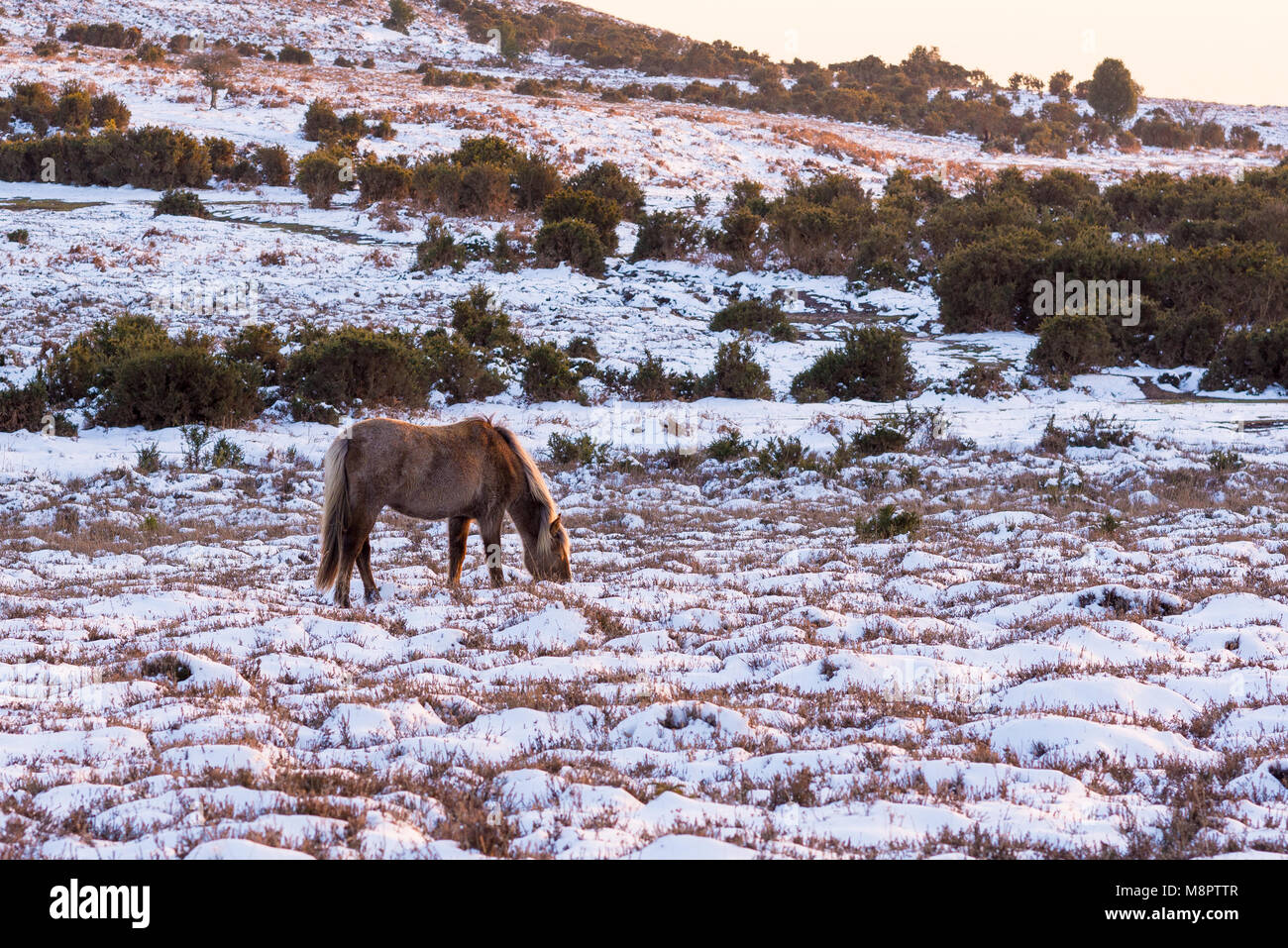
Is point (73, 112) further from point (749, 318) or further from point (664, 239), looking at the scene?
point (749, 318)

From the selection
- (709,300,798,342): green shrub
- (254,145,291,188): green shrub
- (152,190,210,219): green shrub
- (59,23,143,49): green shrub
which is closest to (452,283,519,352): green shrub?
(709,300,798,342): green shrub

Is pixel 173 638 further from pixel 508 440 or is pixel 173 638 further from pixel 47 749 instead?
pixel 508 440

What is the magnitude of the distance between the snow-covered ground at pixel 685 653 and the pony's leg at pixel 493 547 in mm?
154

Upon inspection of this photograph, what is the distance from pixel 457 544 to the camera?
31.3ft

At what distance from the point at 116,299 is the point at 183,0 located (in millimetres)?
58815

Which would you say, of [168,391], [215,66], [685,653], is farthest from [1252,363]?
[215,66]

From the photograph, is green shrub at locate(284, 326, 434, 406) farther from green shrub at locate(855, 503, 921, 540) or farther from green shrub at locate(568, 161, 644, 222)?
green shrub at locate(568, 161, 644, 222)

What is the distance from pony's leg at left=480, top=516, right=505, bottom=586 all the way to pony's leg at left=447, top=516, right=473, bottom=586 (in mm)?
185

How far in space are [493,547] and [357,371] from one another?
33.9 feet

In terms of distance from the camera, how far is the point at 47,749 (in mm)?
5008

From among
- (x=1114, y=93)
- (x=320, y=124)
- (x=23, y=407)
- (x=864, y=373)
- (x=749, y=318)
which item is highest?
(x=1114, y=93)

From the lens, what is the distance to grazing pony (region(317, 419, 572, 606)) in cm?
857

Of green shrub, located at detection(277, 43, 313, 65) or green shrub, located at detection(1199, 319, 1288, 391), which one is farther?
green shrub, located at detection(277, 43, 313, 65)

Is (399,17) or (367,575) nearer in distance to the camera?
(367,575)
